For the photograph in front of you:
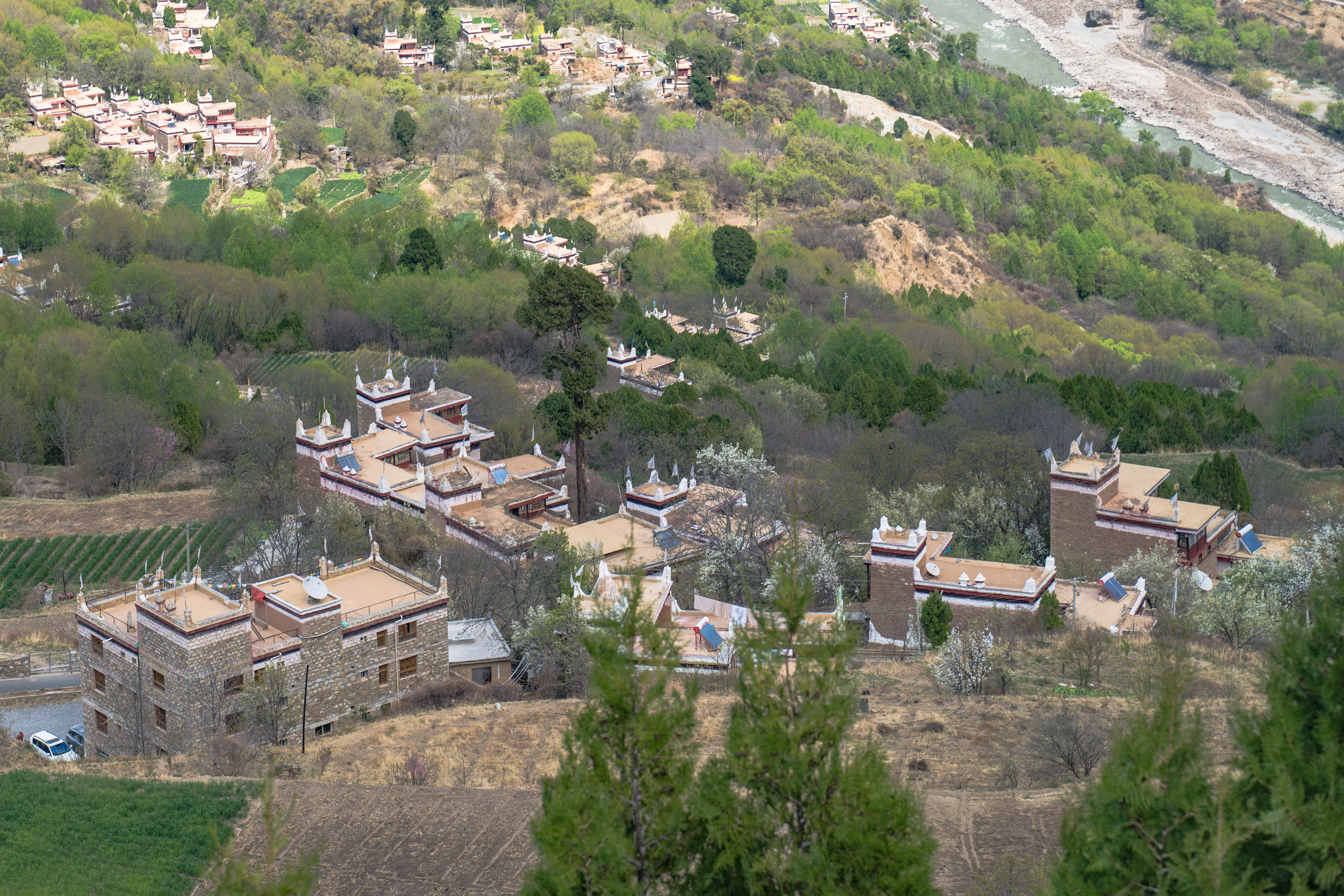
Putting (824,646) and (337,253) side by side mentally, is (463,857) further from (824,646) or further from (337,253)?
(337,253)

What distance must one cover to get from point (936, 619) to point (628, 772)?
23.3m

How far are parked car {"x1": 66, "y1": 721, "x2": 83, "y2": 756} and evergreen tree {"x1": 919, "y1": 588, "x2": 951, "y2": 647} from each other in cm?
2073

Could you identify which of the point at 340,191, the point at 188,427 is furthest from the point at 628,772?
the point at 340,191

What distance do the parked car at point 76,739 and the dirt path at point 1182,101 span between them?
411 feet

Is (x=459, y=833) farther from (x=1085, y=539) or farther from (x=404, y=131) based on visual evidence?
(x=404, y=131)

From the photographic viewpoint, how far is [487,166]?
11425 cm

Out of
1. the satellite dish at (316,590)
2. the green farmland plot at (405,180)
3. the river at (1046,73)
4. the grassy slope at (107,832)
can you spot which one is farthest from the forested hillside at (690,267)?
the grassy slope at (107,832)

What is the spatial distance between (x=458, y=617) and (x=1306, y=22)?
16675 cm

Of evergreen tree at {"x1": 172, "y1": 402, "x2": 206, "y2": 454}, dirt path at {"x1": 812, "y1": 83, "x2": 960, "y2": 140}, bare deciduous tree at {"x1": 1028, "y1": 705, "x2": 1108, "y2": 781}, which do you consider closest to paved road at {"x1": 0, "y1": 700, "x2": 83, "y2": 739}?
evergreen tree at {"x1": 172, "y1": 402, "x2": 206, "y2": 454}

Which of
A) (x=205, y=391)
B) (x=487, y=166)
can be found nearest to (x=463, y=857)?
(x=205, y=391)

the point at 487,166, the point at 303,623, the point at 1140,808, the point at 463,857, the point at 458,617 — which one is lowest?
the point at 487,166

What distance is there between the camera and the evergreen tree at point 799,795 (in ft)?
53.2

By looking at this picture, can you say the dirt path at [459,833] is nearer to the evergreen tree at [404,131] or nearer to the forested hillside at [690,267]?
the forested hillside at [690,267]

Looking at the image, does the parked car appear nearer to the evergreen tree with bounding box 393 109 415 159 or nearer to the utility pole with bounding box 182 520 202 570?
the utility pole with bounding box 182 520 202 570
